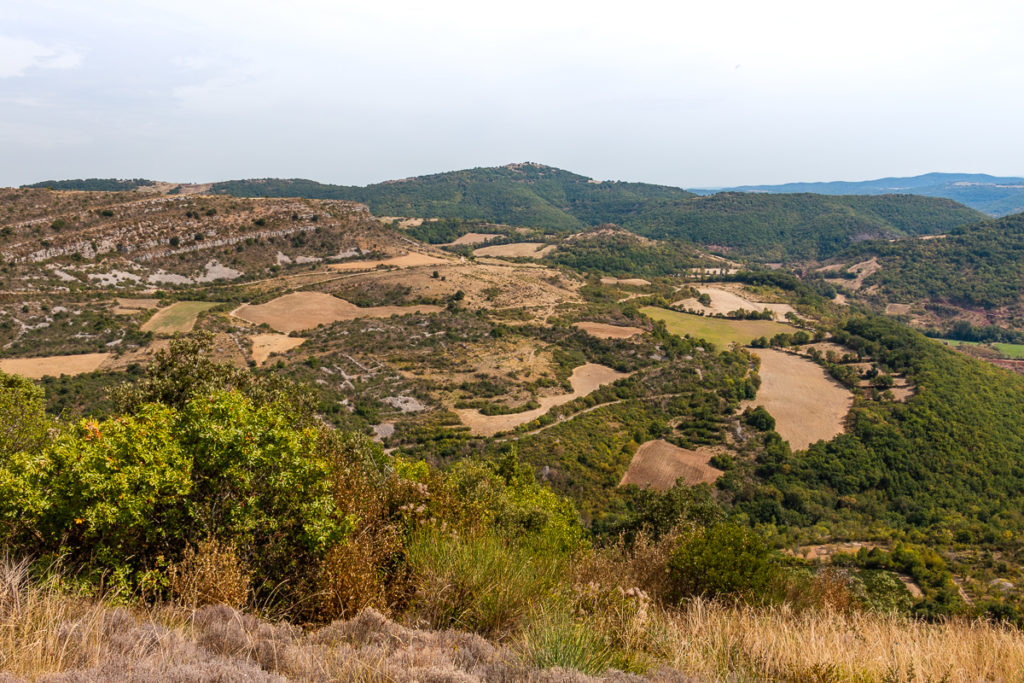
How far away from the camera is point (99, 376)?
44250mm

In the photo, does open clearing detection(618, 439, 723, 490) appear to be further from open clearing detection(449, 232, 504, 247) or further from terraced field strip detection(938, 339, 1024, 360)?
open clearing detection(449, 232, 504, 247)

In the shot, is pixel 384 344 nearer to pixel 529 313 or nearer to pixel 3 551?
pixel 529 313

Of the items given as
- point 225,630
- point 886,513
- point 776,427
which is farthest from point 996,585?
point 225,630

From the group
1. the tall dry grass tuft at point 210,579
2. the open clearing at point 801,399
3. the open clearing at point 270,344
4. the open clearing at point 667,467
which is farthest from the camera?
the open clearing at point 801,399

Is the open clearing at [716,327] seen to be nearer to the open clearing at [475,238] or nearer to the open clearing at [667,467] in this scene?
the open clearing at [667,467]

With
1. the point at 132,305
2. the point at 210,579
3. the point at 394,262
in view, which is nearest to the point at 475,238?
the point at 394,262

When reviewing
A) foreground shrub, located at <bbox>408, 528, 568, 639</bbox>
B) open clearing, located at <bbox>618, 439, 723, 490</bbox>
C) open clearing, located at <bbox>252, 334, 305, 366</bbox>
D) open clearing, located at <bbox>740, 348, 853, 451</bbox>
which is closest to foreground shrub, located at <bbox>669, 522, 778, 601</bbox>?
foreground shrub, located at <bbox>408, 528, 568, 639</bbox>

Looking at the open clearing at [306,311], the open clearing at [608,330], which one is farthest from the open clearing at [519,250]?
the open clearing at [306,311]

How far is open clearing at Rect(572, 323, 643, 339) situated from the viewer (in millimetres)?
73500

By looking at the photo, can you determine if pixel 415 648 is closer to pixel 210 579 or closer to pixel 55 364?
pixel 210 579

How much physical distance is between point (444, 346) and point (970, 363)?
68.1m

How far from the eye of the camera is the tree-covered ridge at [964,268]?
12556 centimetres

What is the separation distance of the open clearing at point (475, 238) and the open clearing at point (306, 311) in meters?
91.6

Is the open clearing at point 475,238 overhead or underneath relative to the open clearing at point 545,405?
overhead
